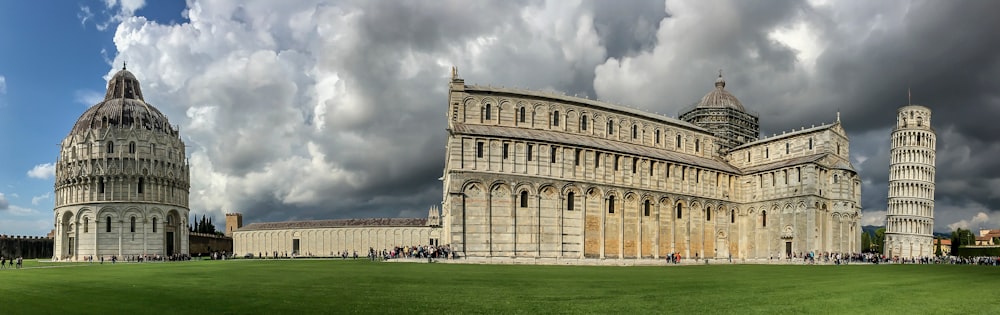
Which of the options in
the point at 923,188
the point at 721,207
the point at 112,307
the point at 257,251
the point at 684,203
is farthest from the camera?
the point at 257,251

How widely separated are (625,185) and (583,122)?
7.98 m

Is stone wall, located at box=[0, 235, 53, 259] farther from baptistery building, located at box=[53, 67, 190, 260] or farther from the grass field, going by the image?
the grass field

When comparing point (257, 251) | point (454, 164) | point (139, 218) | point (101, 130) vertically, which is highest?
point (101, 130)

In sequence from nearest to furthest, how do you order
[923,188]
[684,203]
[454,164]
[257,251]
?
[454,164]
[684,203]
[923,188]
[257,251]

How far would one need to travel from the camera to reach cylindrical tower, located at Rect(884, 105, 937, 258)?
102 metres

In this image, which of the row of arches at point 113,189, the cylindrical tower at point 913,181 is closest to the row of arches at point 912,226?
the cylindrical tower at point 913,181

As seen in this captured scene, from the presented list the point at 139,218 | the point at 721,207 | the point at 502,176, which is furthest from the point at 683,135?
the point at 139,218

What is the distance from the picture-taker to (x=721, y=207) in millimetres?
69812

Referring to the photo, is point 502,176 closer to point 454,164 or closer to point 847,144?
point 454,164

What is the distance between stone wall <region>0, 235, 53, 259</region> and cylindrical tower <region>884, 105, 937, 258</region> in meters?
120

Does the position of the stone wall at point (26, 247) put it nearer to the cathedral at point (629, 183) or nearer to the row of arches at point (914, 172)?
the cathedral at point (629, 183)

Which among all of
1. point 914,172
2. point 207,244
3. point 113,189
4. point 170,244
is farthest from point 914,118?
point 113,189

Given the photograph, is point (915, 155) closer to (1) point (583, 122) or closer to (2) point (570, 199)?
(1) point (583, 122)

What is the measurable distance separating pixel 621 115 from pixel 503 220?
21255 millimetres
